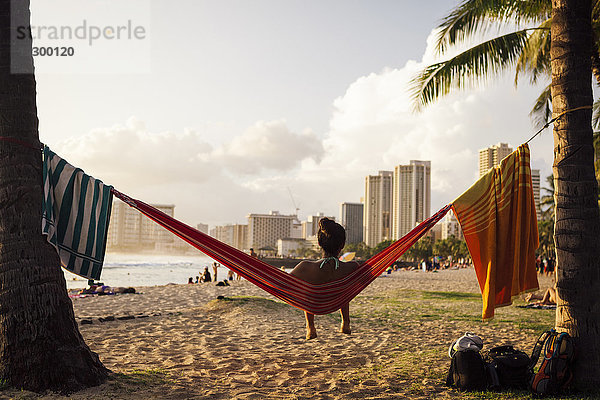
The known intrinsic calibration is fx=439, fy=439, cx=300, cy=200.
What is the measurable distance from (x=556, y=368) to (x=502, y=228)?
111cm

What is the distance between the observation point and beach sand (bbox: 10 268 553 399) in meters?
3.53

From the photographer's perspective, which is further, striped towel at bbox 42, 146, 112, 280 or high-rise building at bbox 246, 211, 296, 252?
high-rise building at bbox 246, 211, 296, 252

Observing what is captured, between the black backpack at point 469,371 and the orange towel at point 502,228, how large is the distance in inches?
13.3

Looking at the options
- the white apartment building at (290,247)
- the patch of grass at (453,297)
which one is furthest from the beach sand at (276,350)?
the white apartment building at (290,247)

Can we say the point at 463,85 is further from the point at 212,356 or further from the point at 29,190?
the point at 29,190

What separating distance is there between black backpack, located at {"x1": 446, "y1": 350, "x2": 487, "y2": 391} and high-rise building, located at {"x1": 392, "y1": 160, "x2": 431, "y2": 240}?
8272cm

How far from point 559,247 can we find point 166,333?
4649 millimetres

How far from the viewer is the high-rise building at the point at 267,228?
427 ft

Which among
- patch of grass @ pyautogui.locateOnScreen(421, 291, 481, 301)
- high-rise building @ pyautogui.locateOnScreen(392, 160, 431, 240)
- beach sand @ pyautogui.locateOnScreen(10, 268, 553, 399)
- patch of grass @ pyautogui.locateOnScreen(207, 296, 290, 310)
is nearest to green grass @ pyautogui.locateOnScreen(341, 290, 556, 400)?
beach sand @ pyautogui.locateOnScreen(10, 268, 553, 399)

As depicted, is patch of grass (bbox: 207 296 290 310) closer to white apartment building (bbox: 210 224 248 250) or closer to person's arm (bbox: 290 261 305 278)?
person's arm (bbox: 290 261 305 278)

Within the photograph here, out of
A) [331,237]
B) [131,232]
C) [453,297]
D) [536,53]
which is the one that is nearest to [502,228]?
[331,237]

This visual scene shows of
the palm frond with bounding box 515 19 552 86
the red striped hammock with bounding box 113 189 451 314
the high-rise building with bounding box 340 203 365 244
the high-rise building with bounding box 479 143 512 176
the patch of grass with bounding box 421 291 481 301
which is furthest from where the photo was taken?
the high-rise building with bounding box 340 203 365 244

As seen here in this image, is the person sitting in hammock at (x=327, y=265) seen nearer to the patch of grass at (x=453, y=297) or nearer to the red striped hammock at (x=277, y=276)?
the red striped hammock at (x=277, y=276)

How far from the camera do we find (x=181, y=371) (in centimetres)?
401
